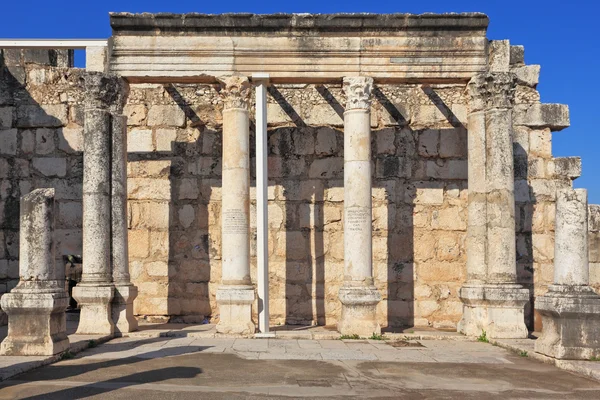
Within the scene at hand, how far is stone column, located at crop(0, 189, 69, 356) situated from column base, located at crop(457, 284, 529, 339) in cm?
752

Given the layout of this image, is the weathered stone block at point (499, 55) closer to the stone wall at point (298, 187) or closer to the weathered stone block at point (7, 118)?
the stone wall at point (298, 187)

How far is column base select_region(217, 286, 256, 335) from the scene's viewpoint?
43.0 feet

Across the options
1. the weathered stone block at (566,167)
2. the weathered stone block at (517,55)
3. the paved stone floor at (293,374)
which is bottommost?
the paved stone floor at (293,374)

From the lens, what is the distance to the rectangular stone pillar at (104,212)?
13.2 m

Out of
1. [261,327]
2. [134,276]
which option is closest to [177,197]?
[134,276]

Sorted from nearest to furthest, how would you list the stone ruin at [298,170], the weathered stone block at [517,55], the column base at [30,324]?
the column base at [30,324] → the stone ruin at [298,170] → the weathered stone block at [517,55]

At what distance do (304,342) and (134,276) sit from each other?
4.80m

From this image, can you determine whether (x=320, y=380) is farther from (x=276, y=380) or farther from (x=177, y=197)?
(x=177, y=197)

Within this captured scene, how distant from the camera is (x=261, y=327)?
A: 13344mm

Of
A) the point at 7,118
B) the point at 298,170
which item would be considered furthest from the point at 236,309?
A: the point at 7,118

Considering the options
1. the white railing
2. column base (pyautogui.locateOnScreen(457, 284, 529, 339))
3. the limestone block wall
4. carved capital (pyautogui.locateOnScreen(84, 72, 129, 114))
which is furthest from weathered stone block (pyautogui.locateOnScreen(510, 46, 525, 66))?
the limestone block wall

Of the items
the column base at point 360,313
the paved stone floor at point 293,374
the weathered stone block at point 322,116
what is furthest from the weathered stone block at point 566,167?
the column base at point 360,313

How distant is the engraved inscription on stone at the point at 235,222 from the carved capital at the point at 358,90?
3.04 metres

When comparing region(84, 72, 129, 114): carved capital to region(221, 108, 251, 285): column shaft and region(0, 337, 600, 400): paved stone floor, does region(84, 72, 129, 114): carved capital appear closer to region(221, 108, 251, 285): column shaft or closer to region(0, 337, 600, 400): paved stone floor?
region(221, 108, 251, 285): column shaft
